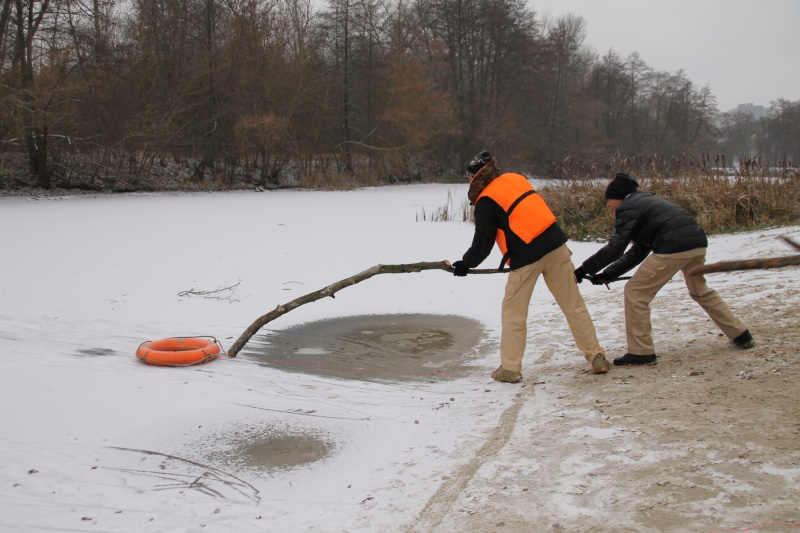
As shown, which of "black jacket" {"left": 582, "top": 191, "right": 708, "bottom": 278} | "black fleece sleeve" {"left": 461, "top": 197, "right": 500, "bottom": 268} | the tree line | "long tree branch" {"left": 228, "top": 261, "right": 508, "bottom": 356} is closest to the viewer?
"black jacket" {"left": 582, "top": 191, "right": 708, "bottom": 278}

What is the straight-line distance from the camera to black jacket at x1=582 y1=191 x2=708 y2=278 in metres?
5.12

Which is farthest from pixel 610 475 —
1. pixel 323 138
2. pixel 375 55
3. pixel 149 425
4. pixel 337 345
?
pixel 375 55

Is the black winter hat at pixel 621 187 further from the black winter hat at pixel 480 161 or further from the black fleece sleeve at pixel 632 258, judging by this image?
the black winter hat at pixel 480 161

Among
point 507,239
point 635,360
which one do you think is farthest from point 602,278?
point 507,239

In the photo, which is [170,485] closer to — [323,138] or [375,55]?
[323,138]

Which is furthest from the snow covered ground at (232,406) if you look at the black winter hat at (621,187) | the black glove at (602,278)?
the black winter hat at (621,187)

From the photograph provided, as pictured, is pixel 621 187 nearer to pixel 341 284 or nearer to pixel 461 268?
pixel 461 268

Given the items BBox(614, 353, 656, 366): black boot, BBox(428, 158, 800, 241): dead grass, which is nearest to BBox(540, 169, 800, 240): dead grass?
BBox(428, 158, 800, 241): dead grass

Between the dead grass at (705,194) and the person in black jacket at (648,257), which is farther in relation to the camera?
the dead grass at (705,194)

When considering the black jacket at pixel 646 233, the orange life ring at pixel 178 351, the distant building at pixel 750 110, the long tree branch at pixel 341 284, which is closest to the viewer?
the black jacket at pixel 646 233

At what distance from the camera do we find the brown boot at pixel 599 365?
5246 mm

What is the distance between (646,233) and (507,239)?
3.64ft

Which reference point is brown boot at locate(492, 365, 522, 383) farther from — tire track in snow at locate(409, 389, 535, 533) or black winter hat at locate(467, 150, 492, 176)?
black winter hat at locate(467, 150, 492, 176)

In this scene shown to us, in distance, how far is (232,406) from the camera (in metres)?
5.00
